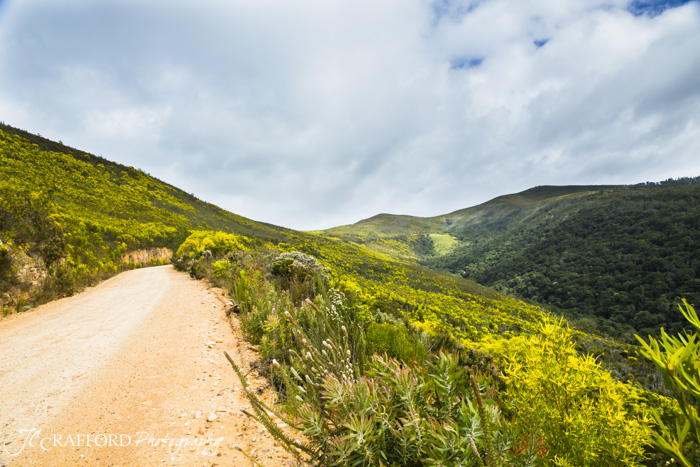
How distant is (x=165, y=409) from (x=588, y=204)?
246 feet

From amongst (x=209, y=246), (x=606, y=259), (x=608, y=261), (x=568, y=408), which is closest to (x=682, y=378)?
(x=568, y=408)

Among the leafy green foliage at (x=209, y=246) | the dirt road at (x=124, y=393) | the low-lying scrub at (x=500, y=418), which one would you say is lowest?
the dirt road at (x=124, y=393)

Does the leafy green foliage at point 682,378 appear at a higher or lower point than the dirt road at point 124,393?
higher

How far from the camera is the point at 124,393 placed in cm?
333

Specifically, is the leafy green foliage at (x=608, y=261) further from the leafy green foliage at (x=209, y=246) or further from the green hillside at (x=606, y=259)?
the leafy green foliage at (x=209, y=246)

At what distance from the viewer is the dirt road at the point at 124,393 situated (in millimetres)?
2641

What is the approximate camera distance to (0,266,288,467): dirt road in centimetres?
264

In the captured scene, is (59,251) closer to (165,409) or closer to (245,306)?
(245,306)

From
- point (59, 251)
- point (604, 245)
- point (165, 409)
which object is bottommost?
point (165, 409)

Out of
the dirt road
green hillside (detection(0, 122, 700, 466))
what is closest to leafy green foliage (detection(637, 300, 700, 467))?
green hillside (detection(0, 122, 700, 466))

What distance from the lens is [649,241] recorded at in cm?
3953

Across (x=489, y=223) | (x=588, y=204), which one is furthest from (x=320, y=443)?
(x=489, y=223)

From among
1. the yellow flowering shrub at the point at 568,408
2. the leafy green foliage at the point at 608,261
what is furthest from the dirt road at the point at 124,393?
the leafy green foliage at the point at 608,261

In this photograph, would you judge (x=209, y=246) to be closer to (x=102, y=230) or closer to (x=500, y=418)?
(x=102, y=230)
